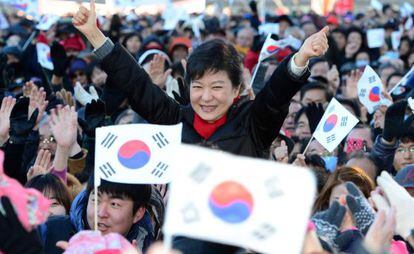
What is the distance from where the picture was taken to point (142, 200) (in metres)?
5.51

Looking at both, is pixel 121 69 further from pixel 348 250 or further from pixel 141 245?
pixel 348 250

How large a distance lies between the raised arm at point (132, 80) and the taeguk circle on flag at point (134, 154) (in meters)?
0.42

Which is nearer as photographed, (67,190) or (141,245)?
(141,245)

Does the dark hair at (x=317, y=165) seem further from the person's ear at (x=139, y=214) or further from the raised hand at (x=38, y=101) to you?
the raised hand at (x=38, y=101)

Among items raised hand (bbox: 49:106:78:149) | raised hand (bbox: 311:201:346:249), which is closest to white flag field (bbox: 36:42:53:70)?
raised hand (bbox: 49:106:78:149)

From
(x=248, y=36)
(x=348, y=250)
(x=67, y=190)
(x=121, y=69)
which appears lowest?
(x=248, y=36)

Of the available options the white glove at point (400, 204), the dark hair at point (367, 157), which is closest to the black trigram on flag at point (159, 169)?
the white glove at point (400, 204)

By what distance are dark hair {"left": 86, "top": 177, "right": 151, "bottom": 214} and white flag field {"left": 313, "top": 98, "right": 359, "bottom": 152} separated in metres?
1.94

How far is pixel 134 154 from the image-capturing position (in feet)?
16.8

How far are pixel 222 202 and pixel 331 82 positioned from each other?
8.18m

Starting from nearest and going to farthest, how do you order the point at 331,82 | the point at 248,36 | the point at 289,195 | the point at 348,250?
the point at 289,195, the point at 348,250, the point at 331,82, the point at 248,36

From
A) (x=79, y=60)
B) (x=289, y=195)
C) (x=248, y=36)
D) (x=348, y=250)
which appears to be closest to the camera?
(x=289, y=195)

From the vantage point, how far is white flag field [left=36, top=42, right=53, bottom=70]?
→ 11.6 m

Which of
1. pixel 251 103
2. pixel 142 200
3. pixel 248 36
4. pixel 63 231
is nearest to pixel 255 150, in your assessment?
pixel 251 103
